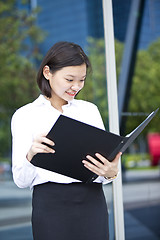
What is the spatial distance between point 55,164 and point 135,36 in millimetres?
2694

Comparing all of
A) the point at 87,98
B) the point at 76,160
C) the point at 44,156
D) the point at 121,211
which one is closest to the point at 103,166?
the point at 76,160

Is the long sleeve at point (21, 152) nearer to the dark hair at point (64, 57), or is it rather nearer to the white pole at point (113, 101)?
the dark hair at point (64, 57)

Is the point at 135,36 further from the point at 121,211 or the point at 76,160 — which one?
the point at 76,160

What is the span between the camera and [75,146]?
1.28 meters

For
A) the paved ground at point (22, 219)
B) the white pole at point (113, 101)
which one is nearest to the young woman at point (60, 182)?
the white pole at point (113, 101)

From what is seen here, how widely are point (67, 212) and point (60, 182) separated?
0.35 ft

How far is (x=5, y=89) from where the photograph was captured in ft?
15.9

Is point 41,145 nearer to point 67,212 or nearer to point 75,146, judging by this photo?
point 75,146

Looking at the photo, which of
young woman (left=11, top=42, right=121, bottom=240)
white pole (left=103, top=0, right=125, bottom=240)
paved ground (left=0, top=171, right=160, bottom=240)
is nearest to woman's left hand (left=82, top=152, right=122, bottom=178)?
young woman (left=11, top=42, right=121, bottom=240)

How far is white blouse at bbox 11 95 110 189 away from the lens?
53.8 inches

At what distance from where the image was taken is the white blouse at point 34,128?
1.37 m

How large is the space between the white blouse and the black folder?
2.7 inches

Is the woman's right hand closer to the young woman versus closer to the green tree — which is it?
the young woman

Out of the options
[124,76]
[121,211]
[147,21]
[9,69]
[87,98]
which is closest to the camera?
[121,211]
